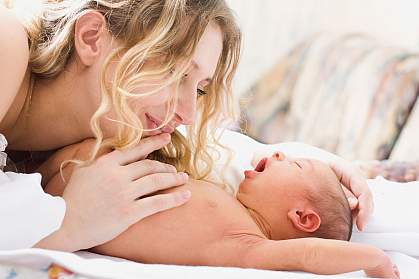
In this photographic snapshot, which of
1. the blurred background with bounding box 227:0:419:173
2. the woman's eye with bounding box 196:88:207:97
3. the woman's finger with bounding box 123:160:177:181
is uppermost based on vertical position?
the woman's eye with bounding box 196:88:207:97

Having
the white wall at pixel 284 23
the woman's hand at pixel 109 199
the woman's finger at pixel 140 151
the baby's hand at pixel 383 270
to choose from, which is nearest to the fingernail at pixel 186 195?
the woman's hand at pixel 109 199

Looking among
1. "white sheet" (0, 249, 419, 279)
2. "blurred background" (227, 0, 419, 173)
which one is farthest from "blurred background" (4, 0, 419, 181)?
"white sheet" (0, 249, 419, 279)

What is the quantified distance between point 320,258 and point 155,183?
0.31m

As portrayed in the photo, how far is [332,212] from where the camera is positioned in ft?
4.45

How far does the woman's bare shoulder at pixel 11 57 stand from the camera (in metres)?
1.23

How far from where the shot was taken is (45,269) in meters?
1.00

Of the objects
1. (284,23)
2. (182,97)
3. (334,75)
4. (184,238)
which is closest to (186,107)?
(182,97)

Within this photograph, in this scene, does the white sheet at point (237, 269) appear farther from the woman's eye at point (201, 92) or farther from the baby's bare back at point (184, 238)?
the woman's eye at point (201, 92)

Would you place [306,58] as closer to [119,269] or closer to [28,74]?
[28,74]

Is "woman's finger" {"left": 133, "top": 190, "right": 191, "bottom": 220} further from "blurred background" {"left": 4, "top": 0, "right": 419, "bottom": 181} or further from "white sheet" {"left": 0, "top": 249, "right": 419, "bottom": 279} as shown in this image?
"blurred background" {"left": 4, "top": 0, "right": 419, "bottom": 181}

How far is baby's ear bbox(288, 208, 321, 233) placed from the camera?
1336 millimetres

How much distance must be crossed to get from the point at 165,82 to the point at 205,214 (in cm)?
24

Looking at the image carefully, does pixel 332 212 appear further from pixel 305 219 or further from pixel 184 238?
pixel 184 238

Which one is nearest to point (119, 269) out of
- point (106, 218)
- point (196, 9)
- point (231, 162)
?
point (106, 218)
